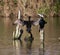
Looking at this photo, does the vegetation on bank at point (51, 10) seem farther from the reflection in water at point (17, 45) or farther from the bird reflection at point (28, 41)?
the reflection in water at point (17, 45)

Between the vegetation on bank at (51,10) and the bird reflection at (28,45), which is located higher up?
the bird reflection at (28,45)

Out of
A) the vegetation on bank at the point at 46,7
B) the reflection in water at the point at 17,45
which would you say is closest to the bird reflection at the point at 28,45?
the reflection in water at the point at 17,45

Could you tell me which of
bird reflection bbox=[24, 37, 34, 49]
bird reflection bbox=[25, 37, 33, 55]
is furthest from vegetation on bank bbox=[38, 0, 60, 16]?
bird reflection bbox=[25, 37, 33, 55]

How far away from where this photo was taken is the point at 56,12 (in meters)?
58.6

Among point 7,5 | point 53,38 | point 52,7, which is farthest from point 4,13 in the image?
point 53,38

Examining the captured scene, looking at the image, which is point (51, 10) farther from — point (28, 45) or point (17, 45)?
point (28, 45)

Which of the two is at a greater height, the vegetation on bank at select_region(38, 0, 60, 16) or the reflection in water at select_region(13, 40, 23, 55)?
the reflection in water at select_region(13, 40, 23, 55)

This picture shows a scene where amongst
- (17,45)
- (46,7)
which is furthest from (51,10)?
(17,45)

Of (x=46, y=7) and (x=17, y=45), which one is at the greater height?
(x=17, y=45)

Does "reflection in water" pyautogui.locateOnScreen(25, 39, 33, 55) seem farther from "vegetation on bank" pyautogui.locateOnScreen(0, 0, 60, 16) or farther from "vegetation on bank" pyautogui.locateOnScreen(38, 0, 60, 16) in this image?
"vegetation on bank" pyautogui.locateOnScreen(38, 0, 60, 16)

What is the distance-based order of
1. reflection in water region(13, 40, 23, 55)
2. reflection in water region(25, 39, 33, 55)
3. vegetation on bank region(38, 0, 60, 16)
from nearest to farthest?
reflection in water region(25, 39, 33, 55)
reflection in water region(13, 40, 23, 55)
vegetation on bank region(38, 0, 60, 16)

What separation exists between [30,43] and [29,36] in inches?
51.0

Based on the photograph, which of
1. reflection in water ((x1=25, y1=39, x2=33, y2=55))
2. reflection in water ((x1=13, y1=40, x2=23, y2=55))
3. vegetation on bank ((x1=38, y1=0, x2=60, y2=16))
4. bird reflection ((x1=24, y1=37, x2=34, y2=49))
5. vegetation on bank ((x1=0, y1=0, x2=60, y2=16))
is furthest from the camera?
vegetation on bank ((x1=0, y1=0, x2=60, y2=16))

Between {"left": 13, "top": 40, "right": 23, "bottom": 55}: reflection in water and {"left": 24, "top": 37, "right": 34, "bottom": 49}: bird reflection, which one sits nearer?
{"left": 13, "top": 40, "right": 23, "bottom": 55}: reflection in water
